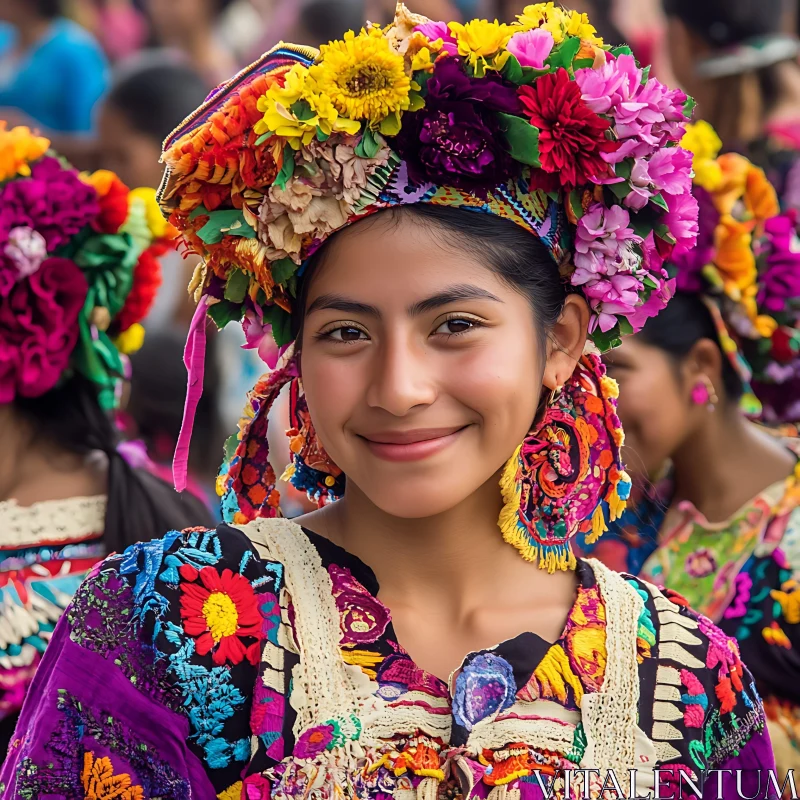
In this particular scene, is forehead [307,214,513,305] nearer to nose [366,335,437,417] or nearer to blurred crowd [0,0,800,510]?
nose [366,335,437,417]

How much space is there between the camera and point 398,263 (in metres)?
2.20

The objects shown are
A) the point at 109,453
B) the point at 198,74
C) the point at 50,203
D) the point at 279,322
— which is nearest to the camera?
the point at 279,322

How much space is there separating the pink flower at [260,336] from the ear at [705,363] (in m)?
1.94

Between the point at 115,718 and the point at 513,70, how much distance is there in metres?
1.25

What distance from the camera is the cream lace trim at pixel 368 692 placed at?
2174 millimetres

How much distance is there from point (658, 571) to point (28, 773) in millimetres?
2436

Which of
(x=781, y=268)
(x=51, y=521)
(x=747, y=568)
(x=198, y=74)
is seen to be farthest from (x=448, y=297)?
(x=198, y=74)

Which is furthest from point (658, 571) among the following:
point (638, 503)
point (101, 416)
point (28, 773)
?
point (28, 773)

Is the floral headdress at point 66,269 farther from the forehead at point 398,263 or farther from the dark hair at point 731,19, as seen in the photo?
the dark hair at point 731,19

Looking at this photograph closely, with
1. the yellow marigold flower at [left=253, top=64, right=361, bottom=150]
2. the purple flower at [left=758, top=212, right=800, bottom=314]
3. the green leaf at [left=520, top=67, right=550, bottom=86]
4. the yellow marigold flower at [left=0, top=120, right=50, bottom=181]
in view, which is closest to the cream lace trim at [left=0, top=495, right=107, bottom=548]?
the yellow marigold flower at [left=0, top=120, right=50, bottom=181]

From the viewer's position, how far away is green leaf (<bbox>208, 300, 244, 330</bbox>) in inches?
97.0

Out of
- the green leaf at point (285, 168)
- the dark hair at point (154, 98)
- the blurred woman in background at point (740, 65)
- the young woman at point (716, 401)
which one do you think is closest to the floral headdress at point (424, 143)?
the green leaf at point (285, 168)

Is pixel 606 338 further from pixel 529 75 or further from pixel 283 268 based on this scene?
pixel 283 268

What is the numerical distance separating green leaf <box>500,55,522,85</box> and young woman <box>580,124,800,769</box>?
5.81 feet
